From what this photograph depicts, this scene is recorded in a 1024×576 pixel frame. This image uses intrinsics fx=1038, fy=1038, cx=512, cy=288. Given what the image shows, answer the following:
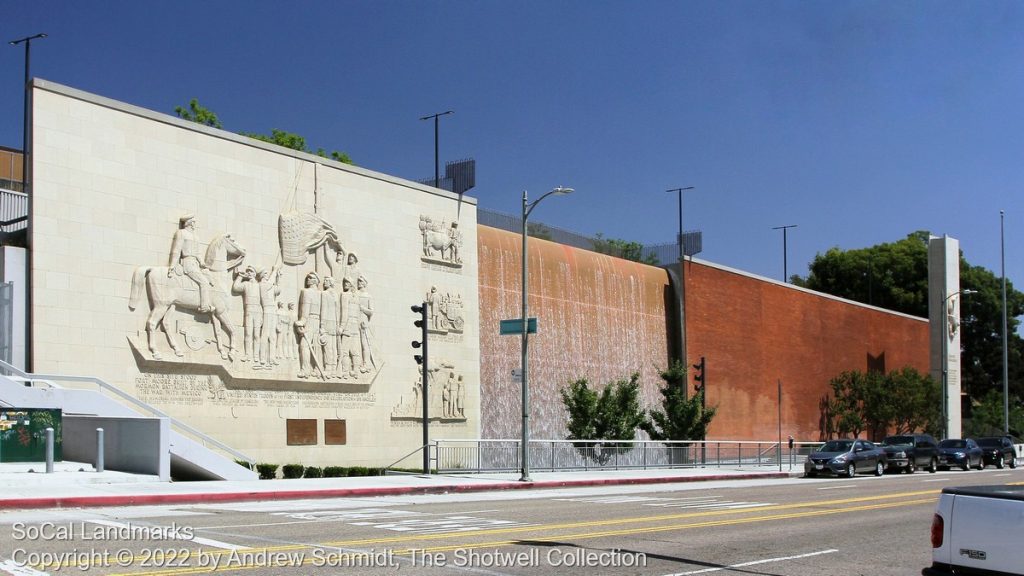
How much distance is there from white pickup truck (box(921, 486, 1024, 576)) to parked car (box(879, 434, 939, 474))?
35958 millimetres

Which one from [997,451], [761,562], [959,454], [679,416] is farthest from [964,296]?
[761,562]

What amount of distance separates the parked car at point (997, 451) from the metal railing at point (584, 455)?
1427cm

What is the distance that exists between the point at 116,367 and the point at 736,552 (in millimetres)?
20459

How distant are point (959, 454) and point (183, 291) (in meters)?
36.2

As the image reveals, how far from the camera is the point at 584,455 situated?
3772 cm

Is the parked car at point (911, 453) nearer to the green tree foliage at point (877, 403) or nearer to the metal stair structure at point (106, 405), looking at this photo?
the green tree foliage at point (877, 403)

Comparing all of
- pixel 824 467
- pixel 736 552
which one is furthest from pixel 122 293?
pixel 824 467

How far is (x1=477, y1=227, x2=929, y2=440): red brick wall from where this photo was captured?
1758 inches

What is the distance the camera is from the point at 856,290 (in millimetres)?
101375

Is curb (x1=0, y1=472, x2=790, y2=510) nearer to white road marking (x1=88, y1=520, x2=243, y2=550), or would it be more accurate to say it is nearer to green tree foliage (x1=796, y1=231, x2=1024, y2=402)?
white road marking (x1=88, y1=520, x2=243, y2=550)

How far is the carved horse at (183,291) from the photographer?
29609 mm

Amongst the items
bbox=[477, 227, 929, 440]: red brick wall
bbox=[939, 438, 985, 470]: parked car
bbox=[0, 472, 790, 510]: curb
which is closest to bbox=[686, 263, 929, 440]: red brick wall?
bbox=[477, 227, 929, 440]: red brick wall

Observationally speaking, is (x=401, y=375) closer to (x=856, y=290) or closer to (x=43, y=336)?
(x=43, y=336)

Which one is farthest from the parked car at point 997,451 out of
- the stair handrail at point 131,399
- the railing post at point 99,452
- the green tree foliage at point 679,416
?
the railing post at point 99,452
